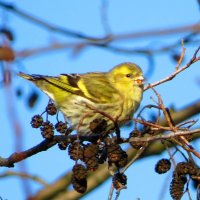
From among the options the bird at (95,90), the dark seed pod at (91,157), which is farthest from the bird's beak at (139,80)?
the dark seed pod at (91,157)

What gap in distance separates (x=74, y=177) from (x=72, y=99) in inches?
71.6

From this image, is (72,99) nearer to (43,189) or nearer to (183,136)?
(43,189)

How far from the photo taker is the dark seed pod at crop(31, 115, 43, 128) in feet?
8.14

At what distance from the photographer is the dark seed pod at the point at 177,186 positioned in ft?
6.97

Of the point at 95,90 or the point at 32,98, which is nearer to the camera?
the point at 32,98

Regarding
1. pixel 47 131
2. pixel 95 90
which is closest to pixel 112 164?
pixel 47 131

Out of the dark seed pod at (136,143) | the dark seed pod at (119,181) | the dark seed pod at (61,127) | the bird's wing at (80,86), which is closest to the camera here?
the dark seed pod at (119,181)

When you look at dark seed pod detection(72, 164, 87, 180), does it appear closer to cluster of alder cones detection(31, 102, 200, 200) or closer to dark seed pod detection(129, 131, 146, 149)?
cluster of alder cones detection(31, 102, 200, 200)

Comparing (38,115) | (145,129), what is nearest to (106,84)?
(38,115)

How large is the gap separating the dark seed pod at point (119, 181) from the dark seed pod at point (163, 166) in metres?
0.17

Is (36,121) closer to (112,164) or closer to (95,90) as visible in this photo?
(112,164)

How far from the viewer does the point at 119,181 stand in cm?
211

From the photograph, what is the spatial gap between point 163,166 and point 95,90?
5.67ft

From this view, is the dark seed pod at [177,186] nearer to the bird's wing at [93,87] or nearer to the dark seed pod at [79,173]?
the dark seed pod at [79,173]
